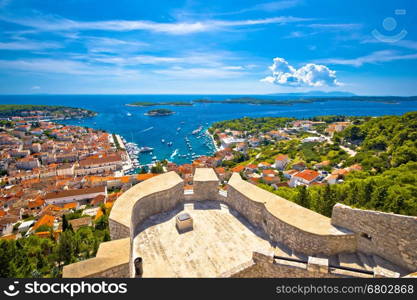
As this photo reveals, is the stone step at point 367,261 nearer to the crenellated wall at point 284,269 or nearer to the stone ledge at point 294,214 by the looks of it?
the stone ledge at point 294,214

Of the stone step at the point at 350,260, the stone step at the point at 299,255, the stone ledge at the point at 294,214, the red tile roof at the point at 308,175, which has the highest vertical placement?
the stone ledge at the point at 294,214

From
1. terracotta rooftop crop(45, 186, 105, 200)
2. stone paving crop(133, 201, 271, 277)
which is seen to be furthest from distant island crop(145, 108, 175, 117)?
stone paving crop(133, 201, 271, 277)

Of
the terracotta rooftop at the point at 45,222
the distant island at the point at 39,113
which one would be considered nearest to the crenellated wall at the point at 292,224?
the terracotta rooftop at the point at 45,222

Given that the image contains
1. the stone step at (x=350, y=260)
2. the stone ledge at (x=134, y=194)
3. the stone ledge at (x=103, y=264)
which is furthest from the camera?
the stone ledge at (x=134, y=194)

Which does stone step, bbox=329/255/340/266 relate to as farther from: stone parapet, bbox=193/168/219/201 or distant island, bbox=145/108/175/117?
distant island, bbox=145/108/175/117

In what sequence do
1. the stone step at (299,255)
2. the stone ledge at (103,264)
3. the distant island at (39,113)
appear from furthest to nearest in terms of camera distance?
the distant island at (39,113) < the stone step at (299,255) < the stone ledge at (103,264)

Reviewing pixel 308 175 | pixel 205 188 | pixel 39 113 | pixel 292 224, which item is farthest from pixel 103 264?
pixel 39 113

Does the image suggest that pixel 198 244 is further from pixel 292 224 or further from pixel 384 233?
pixel 384 233

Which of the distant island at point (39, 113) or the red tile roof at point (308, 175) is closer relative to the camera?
the red tile roof at point (308, 175)
